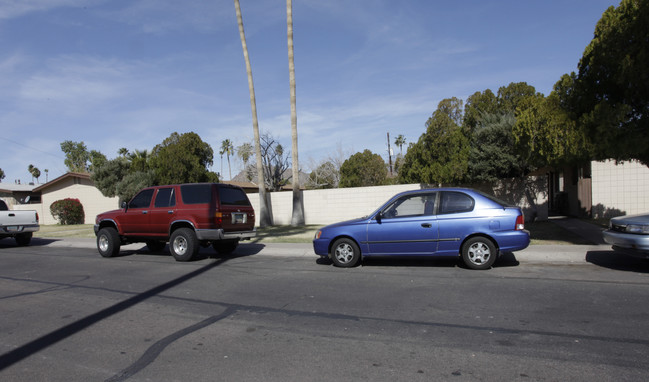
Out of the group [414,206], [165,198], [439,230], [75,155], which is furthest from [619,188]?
[75,155]

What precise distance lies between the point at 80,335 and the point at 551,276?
747 cm

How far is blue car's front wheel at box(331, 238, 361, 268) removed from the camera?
30.0ft

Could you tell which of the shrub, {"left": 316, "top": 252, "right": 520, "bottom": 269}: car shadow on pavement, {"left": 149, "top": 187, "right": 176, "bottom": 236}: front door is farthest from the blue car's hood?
the shrub

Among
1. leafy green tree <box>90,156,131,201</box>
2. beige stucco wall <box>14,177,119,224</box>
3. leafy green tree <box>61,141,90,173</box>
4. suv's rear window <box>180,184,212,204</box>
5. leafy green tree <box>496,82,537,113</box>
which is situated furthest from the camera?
leafy green tree <box>61,141,90,173</box>

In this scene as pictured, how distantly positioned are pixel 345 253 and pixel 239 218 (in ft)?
11.4

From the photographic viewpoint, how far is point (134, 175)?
26078 mm

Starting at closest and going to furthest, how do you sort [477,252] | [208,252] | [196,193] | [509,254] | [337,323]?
[337,323] < [477,252] < [509,254] < [196,193] < [208,252]

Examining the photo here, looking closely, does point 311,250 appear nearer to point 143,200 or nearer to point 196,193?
point 196,193

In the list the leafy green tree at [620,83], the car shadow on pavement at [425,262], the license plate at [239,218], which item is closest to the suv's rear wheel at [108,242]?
the license plate at [239,218]

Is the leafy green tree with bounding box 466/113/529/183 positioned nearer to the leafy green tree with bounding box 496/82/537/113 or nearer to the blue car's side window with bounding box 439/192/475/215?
the leafy green tree with bounding box 496/82/537/113

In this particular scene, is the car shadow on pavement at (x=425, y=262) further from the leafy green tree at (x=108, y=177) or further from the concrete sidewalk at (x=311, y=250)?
the leafy green tree at (x=108, y=177)

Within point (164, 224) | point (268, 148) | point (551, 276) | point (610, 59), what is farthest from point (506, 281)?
point (268, 148)

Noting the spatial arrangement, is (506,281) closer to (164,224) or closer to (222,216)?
(222,216)

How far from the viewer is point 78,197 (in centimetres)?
3097
